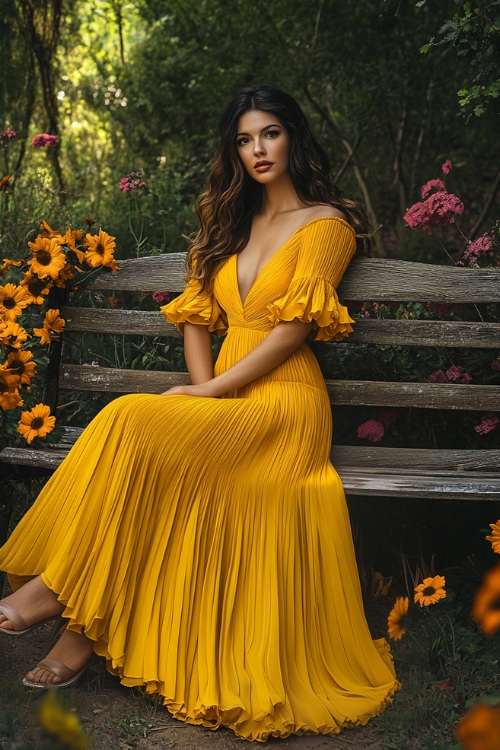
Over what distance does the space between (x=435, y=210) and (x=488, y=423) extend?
874 mm

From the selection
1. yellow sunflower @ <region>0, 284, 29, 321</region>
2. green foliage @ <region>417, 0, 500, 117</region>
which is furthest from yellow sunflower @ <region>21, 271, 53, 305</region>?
green foliage @ <region>417, 0, 500, 117</region>

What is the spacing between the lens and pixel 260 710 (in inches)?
94.5

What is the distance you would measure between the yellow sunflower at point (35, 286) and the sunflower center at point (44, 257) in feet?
0.19

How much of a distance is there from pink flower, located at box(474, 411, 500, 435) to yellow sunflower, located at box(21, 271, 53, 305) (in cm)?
171

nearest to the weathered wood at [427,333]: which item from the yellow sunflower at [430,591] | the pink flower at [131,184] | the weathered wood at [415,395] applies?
the weathered wood at [415,395]

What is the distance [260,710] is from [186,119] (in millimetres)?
5783

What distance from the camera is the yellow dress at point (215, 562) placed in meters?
2.50

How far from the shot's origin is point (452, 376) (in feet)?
11.0

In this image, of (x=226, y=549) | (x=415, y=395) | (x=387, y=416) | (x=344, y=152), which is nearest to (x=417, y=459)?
(x=415, y=395)

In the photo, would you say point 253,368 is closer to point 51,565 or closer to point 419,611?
point 51,565

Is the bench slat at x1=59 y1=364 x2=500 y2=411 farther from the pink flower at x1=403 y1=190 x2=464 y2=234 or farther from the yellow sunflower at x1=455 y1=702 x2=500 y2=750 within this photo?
the yellow sunflower at x1=455 y1=702 x2=500 y2=750

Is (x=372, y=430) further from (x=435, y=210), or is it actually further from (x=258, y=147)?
(x=258, y=147)

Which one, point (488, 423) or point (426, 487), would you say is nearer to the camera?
point (426, 487)

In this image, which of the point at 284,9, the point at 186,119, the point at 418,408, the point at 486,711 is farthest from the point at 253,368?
the point at 186,119
